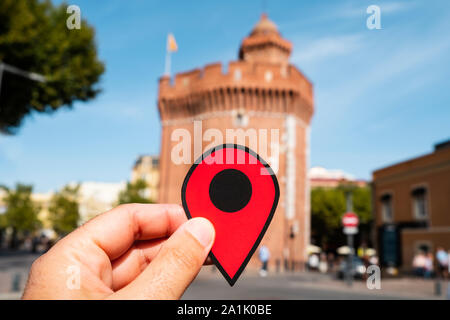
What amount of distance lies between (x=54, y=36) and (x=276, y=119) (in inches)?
723

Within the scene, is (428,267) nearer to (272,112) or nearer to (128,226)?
(272,112)

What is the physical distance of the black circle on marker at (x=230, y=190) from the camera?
5.34 ft

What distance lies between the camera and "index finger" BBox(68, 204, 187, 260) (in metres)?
1.84

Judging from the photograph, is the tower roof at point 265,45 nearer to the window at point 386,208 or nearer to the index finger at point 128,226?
the window at point 386,208

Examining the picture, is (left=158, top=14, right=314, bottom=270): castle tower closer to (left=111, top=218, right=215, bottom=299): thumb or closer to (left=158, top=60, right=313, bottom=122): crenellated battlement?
(left=158, top=60, right=313, bottom=122): crenellated battlement

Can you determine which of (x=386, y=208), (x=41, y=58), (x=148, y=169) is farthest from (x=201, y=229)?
(x=148, y=169)

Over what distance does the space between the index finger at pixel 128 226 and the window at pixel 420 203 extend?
2731cm

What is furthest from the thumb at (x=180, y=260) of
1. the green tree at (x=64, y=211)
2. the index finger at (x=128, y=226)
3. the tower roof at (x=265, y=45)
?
the green tree at (x=64, y=211)

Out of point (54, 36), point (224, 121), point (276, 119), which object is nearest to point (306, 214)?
point (276, 119)

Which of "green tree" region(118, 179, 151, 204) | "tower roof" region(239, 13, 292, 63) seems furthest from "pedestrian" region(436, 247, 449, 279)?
"green tree" region(118, 179, 151, 204)

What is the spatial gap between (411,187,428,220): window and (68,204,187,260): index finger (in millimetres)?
27309

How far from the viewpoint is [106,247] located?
74.0 inches

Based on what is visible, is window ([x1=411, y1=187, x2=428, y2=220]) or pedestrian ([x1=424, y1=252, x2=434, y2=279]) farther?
window ([x1=411, y1=187, x2=428, y2=220])
